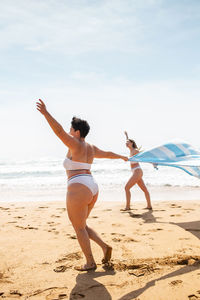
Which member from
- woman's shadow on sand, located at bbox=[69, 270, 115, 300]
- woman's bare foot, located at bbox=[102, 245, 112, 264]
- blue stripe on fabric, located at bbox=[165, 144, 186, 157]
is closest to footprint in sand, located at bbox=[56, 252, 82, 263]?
woman's bare foot, located at bbox=[102, 245, 112, 264]

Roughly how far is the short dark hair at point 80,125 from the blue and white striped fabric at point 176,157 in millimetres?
1663

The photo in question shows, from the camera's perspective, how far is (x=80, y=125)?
3.76 metres

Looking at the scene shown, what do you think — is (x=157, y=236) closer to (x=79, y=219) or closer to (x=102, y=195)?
(x=79, y=219)

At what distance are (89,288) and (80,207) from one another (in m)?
0.92

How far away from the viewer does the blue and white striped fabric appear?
494cm

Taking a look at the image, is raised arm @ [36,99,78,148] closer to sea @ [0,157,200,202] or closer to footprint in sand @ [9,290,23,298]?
footprint in sand @ [9,290,23,298]

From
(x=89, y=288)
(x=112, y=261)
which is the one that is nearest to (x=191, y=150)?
(x=112, y=261)

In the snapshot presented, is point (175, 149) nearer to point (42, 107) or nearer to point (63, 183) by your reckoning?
point (42, 107)

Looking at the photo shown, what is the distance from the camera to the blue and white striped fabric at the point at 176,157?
16.2ft

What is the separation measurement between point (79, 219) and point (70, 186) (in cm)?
43

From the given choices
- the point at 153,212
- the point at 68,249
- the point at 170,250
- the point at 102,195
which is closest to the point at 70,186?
the point at 68,249

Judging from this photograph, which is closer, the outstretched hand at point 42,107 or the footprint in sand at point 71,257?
the outstretched hand at point 42,107

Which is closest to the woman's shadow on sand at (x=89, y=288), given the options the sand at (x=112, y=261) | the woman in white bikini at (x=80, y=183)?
the sand at (x=112, y=261)

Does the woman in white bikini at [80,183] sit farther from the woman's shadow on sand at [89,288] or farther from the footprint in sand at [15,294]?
the footprint in sand at [15,294]
